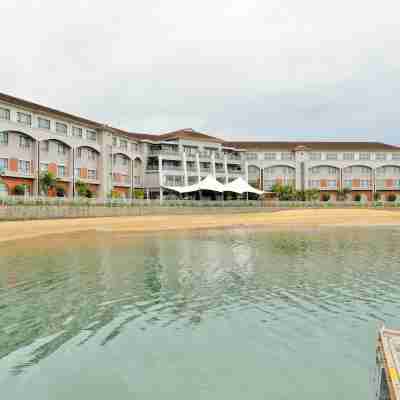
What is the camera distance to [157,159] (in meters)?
82.9

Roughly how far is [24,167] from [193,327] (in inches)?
2142

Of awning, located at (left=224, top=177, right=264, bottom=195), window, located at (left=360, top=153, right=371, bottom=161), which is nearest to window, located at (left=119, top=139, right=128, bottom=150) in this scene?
awning, located at (left=224, top=177, right=264, bottom=195)

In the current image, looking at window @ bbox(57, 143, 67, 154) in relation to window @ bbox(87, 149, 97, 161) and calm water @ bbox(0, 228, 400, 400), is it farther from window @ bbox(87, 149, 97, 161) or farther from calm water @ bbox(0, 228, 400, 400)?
calm water @ bbox(0, 228, 400, 400)

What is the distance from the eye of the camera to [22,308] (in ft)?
39.7

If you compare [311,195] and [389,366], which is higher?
[311,195]

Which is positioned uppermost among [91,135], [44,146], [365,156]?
[91,135]

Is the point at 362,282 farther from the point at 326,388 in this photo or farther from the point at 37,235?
the point at 37,235

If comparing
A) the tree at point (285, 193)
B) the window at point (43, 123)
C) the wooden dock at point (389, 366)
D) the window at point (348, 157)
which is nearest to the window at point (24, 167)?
the window at point (43, 123)

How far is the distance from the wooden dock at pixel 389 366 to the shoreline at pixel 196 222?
97.4ft

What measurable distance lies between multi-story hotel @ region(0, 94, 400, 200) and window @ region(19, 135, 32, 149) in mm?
130

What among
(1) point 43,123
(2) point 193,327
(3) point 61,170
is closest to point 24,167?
(3) point 61,170

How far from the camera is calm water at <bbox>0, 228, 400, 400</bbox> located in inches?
288

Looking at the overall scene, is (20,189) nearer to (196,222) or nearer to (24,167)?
(24,167)

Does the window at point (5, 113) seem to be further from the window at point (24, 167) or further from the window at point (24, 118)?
the window at point (24, 167)
